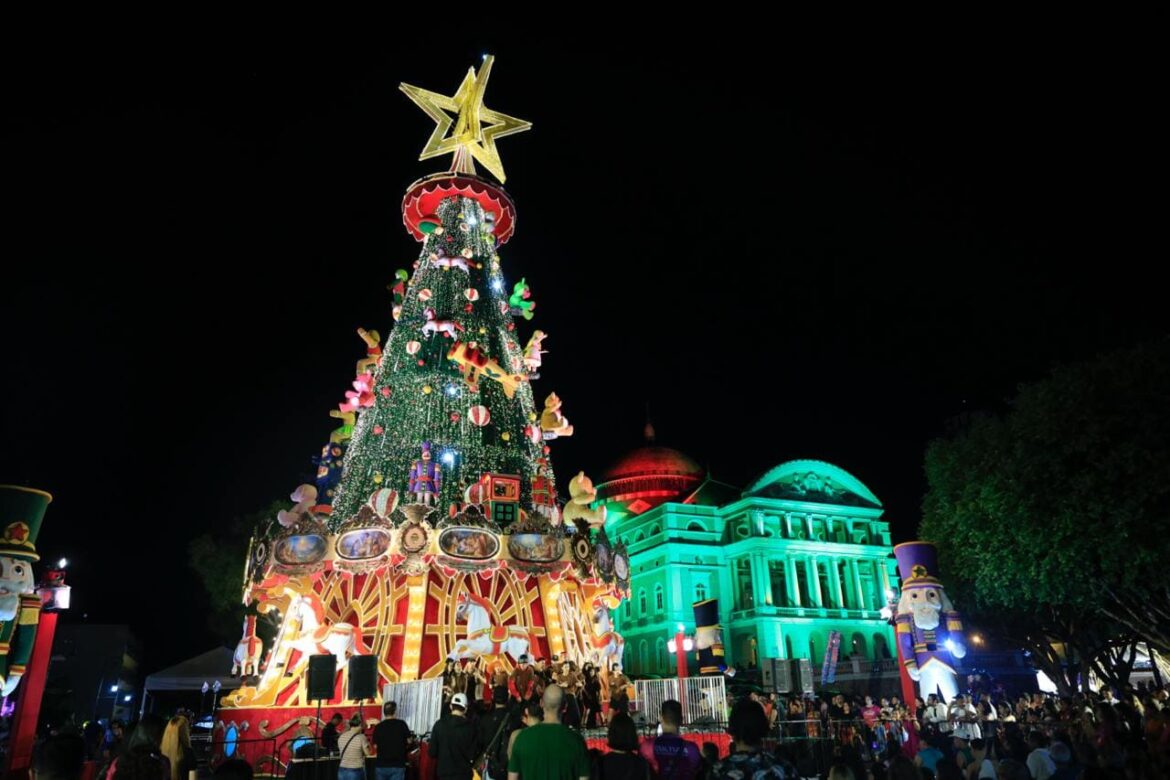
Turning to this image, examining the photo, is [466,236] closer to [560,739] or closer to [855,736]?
[855,736]

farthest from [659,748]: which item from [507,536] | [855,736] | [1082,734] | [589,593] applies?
[589,593]

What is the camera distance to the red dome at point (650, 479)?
58.6 meters

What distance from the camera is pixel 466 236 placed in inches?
983

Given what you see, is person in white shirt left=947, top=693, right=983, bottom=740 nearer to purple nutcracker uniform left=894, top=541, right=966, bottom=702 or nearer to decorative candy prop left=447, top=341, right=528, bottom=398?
purple nutcracker uniform left=894, top=541, right=966, bottom=702

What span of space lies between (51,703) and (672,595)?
34997 mm

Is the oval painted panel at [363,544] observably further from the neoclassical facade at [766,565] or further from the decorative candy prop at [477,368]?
the neoclassical facade at [766,565]

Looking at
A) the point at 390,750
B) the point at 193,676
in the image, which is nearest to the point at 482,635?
the point at 390,750

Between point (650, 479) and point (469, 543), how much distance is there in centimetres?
4037

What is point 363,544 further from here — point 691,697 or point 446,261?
point 691,697

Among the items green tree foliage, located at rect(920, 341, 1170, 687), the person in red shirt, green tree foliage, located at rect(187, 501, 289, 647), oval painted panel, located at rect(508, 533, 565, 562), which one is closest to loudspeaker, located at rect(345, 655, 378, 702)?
oval painted panel, located at rect(508, 533, 565, 562)

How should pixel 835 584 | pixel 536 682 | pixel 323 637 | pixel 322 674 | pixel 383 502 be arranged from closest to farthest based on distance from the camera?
pixel 322 674
pixel 536 682
pixel 323 637
pixel 383 502
pixel 835 584

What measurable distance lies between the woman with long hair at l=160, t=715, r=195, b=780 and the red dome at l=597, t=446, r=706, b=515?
5046cm

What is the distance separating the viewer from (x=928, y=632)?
2006 centimetres

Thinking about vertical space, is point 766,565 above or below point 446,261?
below
